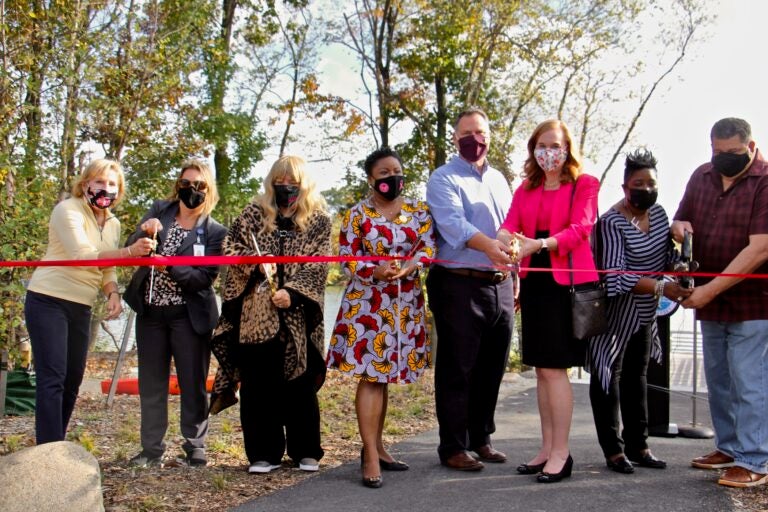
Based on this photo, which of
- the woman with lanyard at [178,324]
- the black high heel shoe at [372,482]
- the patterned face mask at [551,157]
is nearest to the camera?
the black high heel shoe at [372,482]

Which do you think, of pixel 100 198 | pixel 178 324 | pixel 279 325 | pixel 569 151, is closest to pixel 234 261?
pixel 279 325

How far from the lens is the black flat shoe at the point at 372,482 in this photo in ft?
15.0

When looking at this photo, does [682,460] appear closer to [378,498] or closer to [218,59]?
[378,498]

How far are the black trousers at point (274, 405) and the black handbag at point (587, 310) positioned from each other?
1.64m

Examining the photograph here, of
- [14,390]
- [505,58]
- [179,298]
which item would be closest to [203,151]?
[505,58]

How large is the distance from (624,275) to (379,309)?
1.53 m

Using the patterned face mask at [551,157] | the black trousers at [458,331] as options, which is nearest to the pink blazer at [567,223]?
the patterned face mask at [551,157]

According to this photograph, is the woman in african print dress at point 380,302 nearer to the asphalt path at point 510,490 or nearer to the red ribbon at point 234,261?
the red ribbon at point 234,261

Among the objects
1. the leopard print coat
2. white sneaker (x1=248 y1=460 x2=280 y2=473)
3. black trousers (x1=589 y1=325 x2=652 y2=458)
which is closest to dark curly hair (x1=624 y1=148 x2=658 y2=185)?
black trousers (x1=589 y1=325 x2=652 y2=458)

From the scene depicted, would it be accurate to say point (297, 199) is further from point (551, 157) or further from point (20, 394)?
point (20, 394)

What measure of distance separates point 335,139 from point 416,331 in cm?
1723

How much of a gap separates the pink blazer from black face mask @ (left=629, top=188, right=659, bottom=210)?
0.25 meters

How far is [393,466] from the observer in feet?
16.4

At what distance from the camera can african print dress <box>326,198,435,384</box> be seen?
478cm
